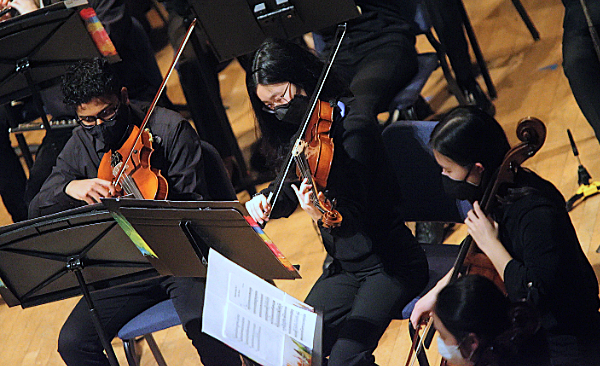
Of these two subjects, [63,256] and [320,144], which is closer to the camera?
[320,144]

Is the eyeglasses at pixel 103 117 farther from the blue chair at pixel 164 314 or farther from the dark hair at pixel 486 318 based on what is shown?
the dark hair at pixel 486 318

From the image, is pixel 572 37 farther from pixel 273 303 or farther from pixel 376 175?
pixel 273 303

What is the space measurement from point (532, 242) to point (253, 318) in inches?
28.0

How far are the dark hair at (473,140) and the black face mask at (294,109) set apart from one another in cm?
50

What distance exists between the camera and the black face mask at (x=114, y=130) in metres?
2.66

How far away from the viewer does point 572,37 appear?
9.37ft

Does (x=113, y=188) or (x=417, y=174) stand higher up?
(x=113, y=188)

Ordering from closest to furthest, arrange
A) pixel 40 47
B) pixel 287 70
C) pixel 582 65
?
pixel 287 70, pixel 582 65, pixel 40 47

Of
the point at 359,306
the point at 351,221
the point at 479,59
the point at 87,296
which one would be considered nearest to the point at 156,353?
the point at 87,296

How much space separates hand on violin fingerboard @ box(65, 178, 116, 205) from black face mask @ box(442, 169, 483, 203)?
3.90ft

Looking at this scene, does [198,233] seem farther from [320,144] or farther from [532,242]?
[532,242]

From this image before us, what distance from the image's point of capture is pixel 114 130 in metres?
2.68

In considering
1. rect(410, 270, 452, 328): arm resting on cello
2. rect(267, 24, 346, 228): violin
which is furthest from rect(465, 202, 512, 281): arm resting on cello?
rect(267, 24, 346, 228): violin

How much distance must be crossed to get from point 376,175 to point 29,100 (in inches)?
92.9
